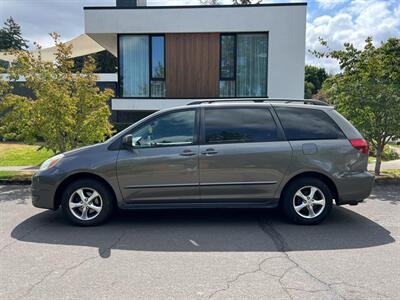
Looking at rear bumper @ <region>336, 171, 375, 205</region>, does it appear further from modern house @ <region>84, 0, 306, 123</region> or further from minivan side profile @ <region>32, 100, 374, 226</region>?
modern house @ <region>84, 0, 306, 123</region>

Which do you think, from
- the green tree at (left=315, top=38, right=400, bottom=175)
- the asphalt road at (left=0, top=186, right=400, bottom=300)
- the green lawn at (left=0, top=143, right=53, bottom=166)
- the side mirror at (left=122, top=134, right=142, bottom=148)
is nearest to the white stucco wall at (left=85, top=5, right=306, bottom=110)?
the green tree at (left=315, top=38, right=400, bottom=175)

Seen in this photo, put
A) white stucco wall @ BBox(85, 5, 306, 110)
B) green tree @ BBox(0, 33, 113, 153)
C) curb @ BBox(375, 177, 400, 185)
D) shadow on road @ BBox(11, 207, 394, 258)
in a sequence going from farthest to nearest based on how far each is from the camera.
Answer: white stucco wall @ BBox(85, 5, 306, 110) < curb @ BBox(375, 177, 400, 185) < green tree @ BBox(0, 33, 113, 153) < shadow on road @ BBox(11, 207, 394, 258)

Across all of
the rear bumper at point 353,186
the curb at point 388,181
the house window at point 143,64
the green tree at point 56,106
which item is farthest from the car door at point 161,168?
the house window at point 143,64

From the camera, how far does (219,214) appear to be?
6074 mm

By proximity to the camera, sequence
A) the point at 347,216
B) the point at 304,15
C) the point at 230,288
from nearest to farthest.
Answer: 1. the point at 230,288
2. the point at 347,216
3. the point at 304,15

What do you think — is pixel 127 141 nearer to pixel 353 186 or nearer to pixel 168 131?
pixel 168 131

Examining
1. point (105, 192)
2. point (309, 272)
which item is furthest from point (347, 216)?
point (105, 192)

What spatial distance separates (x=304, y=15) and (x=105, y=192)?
1162 cm

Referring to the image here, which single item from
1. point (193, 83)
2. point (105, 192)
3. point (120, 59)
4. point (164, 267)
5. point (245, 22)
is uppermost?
point (245, 22)

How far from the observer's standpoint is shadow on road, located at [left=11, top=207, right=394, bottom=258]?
4652mm

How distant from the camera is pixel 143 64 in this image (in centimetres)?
1518

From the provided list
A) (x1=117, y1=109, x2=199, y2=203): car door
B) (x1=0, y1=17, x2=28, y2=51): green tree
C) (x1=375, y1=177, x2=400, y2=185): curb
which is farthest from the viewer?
(x1=0, y1=17, x2=28, y2=51): green tree

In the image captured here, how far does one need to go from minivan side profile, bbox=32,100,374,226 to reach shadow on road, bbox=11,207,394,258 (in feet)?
0.96

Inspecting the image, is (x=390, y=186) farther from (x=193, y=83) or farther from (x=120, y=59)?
(x=120, y=59)
